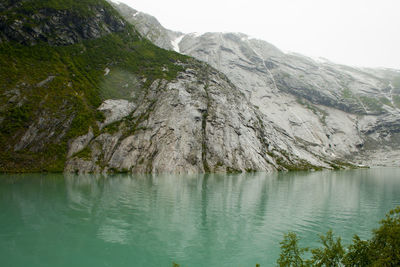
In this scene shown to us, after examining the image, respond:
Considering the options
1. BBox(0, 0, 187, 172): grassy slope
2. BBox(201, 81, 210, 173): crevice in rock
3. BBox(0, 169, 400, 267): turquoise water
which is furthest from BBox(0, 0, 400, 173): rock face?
BBox(0, 169, 400, 267): turquoise water

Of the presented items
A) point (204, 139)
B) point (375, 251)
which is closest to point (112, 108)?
point (204, 139)

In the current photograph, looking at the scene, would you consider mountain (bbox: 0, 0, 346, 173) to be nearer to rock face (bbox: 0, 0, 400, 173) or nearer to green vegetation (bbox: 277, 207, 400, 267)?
rock face (bbox: 0, 0, 400, 173)

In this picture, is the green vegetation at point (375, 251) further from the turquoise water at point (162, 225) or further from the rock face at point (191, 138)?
the rock face at point (191, 138)

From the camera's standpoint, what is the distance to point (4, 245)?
1800cm

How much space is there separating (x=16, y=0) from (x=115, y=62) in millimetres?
49032

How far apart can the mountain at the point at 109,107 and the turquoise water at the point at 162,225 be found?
128 ft

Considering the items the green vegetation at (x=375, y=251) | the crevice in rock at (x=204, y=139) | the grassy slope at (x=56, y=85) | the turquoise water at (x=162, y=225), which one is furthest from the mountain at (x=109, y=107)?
the green vegetation at (x=375, y=251)

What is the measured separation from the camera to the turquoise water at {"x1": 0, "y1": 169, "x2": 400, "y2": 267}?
17.4 m

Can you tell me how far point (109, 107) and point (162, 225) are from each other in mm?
81020

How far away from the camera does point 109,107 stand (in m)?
97.0

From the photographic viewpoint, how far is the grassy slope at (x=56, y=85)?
72.9 meters

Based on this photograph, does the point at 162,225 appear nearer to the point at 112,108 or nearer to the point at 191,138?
the point at 191,138

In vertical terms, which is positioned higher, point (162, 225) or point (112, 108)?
point (112, 108)

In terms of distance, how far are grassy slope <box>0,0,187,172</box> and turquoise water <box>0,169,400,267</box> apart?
34072mm
